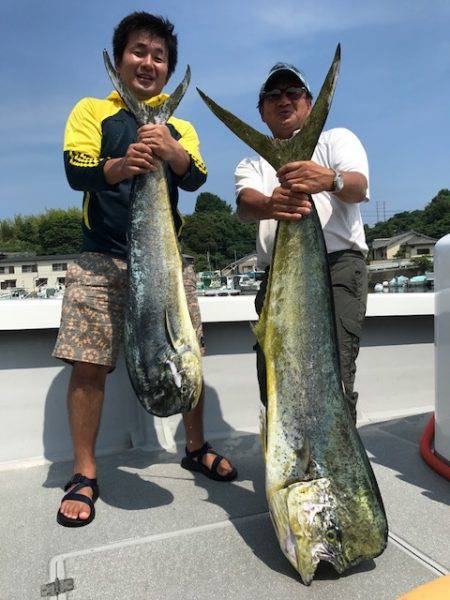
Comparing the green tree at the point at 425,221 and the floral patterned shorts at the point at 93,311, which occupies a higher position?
the green tree at the point at 425,221

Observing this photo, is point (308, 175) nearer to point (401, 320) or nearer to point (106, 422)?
point (106, 422)

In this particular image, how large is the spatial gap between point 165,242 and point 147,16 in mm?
1059

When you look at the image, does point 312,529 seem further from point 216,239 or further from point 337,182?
point 216,239

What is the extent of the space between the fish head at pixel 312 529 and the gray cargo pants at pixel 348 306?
→ 48cm

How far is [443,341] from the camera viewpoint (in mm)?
2379

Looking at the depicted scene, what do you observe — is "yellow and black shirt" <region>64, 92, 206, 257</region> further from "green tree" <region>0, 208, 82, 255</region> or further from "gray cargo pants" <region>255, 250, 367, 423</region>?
"green tree" <region>0, 208, 82, 255</region>

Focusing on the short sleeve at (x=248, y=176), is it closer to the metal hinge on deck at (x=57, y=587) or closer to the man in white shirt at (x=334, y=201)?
the man in white shirt at (x=334, y=201)

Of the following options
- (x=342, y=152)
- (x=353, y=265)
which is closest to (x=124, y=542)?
(x=353, y=265)

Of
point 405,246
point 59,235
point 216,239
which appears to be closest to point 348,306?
point 405,246

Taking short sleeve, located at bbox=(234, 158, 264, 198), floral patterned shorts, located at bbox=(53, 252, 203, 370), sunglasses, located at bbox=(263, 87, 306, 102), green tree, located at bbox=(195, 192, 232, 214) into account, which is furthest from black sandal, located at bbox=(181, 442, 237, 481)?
green tree, located at bbox=(195, 192, 232, 214)

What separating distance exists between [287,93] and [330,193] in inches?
18.2

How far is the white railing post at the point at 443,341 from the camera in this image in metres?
2.29

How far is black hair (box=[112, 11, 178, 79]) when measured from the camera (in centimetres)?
214

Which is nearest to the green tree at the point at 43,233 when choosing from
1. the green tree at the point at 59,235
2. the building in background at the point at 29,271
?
the green tree at the point at 59,235
